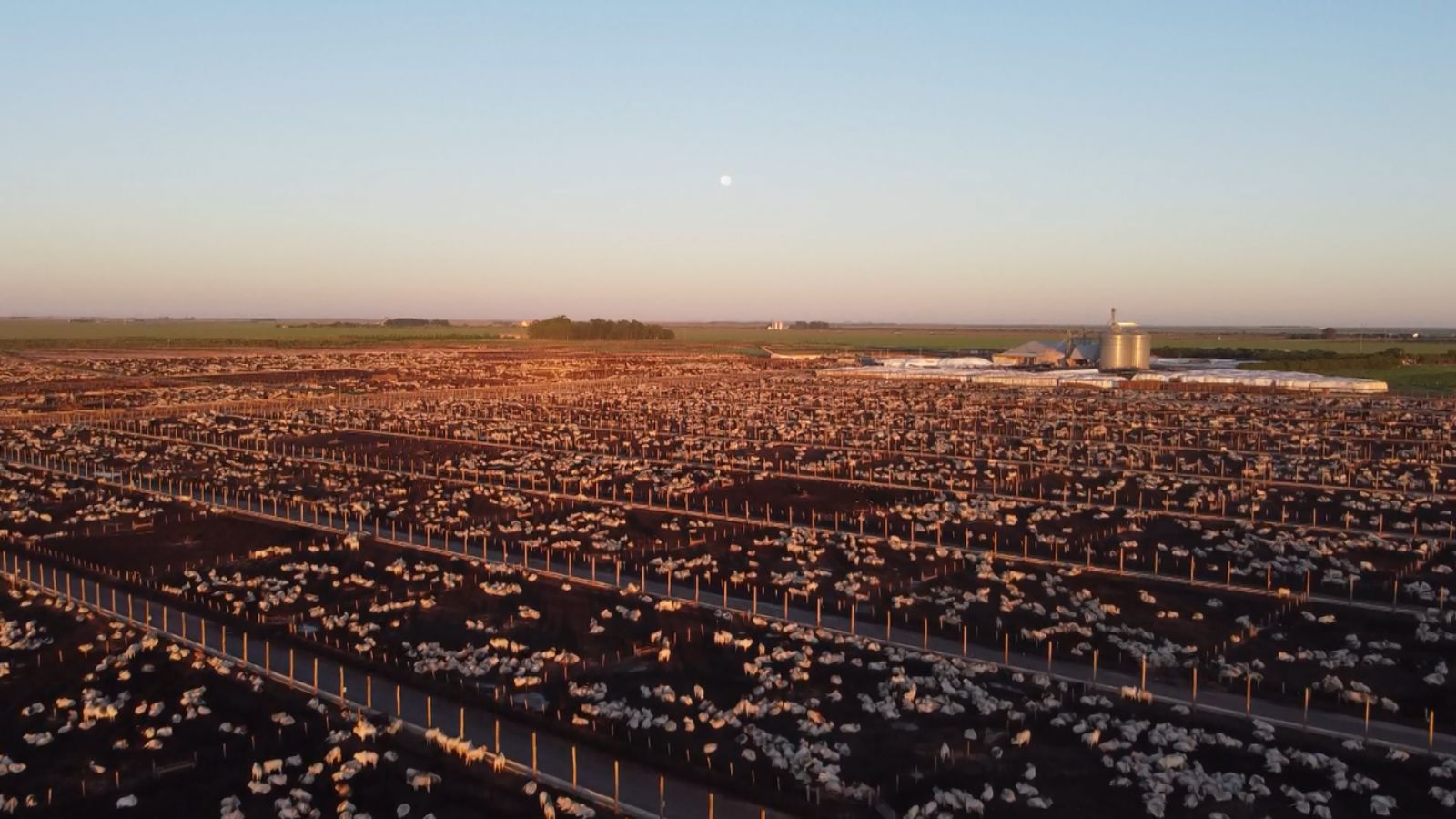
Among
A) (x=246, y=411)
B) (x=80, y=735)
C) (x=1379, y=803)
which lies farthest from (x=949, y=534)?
(x=246, y=411)

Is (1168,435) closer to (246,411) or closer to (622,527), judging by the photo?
(622,527)

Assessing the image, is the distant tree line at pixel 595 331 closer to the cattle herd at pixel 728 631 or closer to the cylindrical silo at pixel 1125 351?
the cylindrical silo at pixel 1125 351

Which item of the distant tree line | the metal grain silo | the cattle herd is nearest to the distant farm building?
the metal grain silo

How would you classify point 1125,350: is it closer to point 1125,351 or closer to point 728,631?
point 1125,351

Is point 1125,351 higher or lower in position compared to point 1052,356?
higher

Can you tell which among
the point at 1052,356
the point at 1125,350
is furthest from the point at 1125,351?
the point at 1052,356

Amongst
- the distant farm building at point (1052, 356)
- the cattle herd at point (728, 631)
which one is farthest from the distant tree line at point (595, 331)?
the cattle herd at point (728, 631)

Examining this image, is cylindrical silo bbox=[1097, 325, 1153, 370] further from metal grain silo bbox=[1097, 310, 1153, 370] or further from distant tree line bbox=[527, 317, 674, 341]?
distant tree line bbox=[527, 317, 674, 341]
